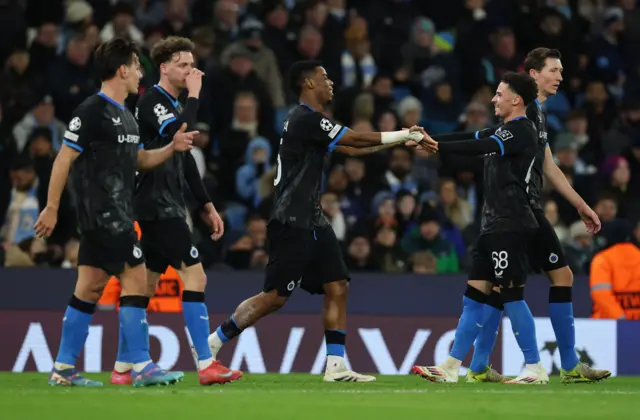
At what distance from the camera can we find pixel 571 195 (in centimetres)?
1119

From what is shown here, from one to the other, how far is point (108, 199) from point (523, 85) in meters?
3.34

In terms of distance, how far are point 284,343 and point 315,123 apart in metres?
3.98

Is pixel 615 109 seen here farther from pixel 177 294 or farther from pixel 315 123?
pixel 315 123

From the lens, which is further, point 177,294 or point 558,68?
point 177,294

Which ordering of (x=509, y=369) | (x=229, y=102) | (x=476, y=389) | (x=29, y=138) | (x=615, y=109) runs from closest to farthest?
(x=476, y=389)
(x=509, y=369)
(x=29, y=138)
(x=229, y=102)
(x=615, y=109)

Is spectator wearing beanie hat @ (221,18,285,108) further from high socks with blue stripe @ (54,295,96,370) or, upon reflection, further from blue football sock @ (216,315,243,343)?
high socks with blue stripe @ (54,295,96,370)

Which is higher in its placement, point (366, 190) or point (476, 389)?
point (366, 190)

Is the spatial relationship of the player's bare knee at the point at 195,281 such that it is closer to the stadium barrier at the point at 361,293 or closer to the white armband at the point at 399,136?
the white armband at the point at 399,136

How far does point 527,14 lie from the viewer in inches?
787

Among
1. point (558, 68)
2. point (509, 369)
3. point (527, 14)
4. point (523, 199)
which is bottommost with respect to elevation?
point (509, 369)

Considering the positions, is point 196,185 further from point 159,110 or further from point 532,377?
point 532,377

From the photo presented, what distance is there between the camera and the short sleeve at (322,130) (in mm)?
10523

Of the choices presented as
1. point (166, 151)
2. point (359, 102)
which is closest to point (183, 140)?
point (166, 151)

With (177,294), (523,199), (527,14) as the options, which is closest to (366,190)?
(177,294)
